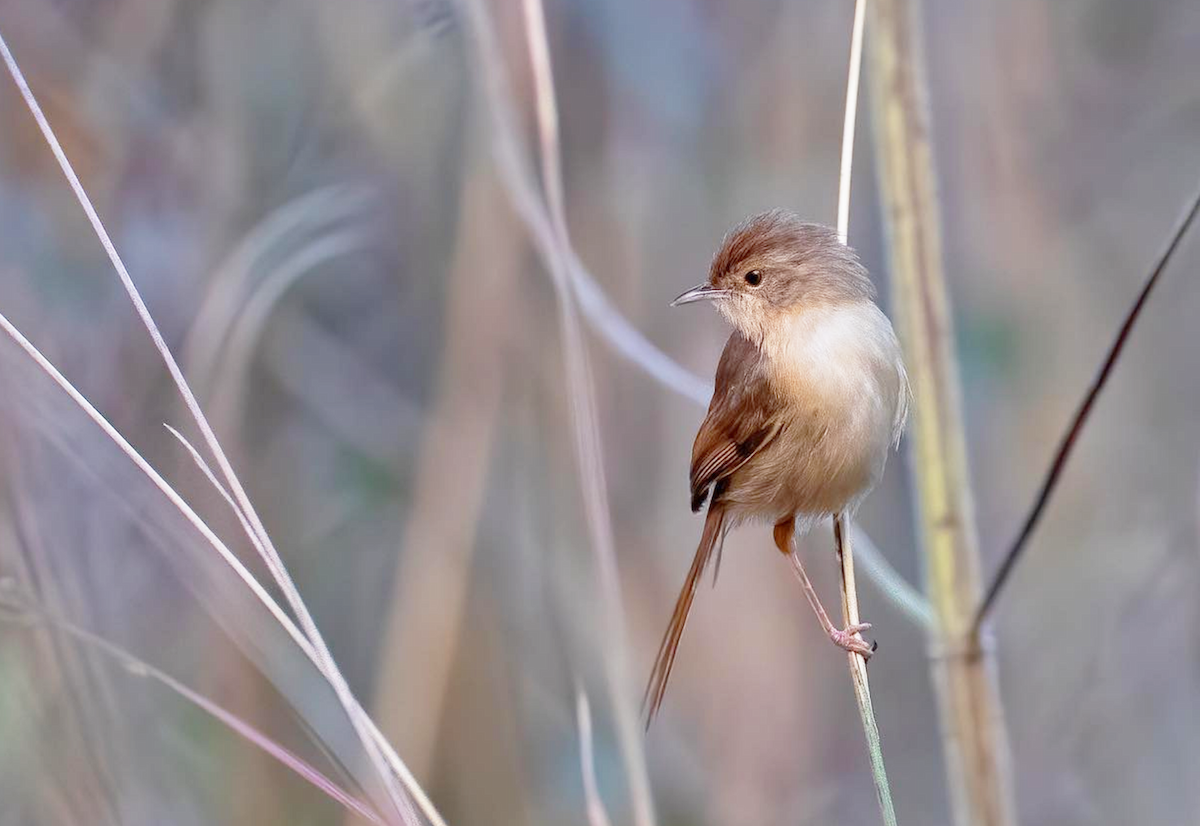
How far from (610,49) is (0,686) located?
2.12 metres

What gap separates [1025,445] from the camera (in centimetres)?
402

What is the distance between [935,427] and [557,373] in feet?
7.76

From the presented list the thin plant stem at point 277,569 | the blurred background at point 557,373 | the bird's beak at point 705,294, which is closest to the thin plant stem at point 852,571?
the thin plant stem at point 277,569

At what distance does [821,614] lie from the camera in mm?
2350

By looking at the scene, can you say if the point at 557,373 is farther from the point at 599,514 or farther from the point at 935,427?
the point at 935,427

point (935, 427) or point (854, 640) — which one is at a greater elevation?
point (935, 427)

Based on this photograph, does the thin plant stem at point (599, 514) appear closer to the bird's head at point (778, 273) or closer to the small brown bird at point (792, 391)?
the small brown bird at point (792, 391)

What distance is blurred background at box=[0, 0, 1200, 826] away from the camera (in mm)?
3105

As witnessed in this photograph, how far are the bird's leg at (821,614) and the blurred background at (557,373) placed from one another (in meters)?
0.63

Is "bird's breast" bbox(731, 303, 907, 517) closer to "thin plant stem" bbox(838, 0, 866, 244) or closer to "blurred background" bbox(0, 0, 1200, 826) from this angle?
"thin plant stem" bbox(838, 0, 866, 244)

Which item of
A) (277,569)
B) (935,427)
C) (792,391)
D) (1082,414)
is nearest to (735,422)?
(792,391)

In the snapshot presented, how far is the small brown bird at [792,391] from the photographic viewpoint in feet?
7.52

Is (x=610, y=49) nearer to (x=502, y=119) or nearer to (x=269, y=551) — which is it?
(x=502, y=119)

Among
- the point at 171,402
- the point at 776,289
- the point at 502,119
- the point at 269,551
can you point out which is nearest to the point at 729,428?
the point at 776,289
